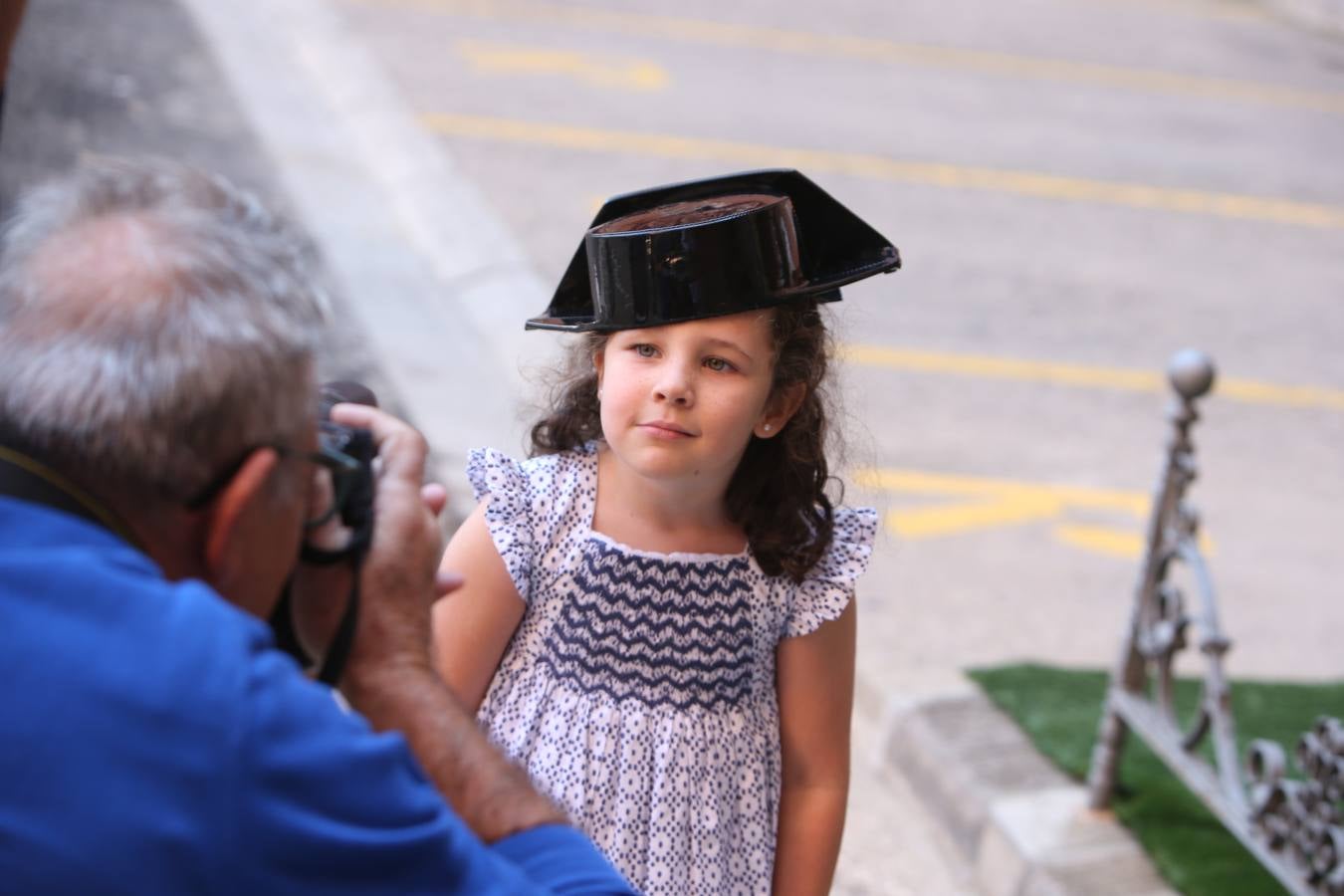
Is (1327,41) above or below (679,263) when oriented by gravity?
below

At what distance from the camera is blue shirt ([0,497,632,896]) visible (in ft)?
3.66

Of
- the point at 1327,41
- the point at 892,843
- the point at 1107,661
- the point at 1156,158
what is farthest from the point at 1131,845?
the point at 1327,41

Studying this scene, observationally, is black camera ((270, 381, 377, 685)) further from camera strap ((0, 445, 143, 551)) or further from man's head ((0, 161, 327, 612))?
camera strap ((0, 445, 143, 551))

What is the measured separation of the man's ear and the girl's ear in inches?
35.2

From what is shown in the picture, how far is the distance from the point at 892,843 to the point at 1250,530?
2509 millimetres

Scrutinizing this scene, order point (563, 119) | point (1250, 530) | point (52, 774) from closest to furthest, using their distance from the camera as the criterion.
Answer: point (52, 774) → point (1250, 530) → point (563, 119)

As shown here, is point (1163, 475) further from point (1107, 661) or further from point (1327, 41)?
point (1327, 41)

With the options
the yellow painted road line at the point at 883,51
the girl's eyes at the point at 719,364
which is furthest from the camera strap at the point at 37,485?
the yellow painted road line at the point at 883,51

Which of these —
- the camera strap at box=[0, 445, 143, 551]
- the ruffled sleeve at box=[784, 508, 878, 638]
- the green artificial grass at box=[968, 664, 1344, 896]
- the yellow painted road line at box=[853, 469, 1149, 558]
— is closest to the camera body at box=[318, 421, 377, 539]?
the camera strap at box=[0, 445, 143, 551]

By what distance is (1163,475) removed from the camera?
3525mm

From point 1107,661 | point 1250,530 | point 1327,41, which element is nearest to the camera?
point 1107,661

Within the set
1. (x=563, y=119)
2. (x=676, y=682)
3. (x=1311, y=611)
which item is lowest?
(x=1311, y=611)

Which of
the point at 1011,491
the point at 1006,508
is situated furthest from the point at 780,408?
the point at 1011,491

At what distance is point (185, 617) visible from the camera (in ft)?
3.83
